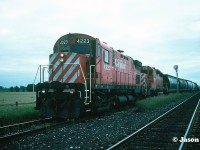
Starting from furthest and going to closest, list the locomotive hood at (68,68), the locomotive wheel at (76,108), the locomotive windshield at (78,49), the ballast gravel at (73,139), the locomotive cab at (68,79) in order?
the locomotive windshield at (78,49) < the locomotive hood at (68,68) < the locomotive cab at (68,79) < the locomotive wheel at (76,108) < the ballast gravel at (73,139)

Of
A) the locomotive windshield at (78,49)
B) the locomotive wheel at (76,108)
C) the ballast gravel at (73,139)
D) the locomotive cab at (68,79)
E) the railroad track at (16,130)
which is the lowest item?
the ballast gravel at (73,139)

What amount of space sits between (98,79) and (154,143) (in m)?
5.65

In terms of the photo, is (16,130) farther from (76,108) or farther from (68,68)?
(68,68)

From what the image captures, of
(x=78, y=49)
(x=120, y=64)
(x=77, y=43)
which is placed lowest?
(x=120, y=64)

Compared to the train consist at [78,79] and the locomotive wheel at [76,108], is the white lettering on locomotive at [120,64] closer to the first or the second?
the train consist at [78,79]

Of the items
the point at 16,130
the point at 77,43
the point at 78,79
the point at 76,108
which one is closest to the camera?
the point at 16,130

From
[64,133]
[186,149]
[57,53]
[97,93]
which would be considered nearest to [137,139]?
[186,149]

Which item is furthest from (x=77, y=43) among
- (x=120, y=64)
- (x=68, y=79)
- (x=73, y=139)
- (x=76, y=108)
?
(x=73, y=139)

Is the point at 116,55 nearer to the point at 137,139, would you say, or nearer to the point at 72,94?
the point at 72,94

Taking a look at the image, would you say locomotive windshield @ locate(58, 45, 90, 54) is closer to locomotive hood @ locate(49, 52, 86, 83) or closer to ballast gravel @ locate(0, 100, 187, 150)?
locomotive hood @ locate(49, 52, 86, 83)

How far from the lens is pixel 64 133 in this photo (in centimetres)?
766

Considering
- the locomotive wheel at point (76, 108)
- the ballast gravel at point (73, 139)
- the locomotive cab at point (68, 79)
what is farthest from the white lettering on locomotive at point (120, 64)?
the ballast gravel at point (73, 139)

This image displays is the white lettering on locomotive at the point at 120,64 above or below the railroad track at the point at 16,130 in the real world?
above

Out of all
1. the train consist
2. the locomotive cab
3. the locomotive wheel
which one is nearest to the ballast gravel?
the locomotive wheel
